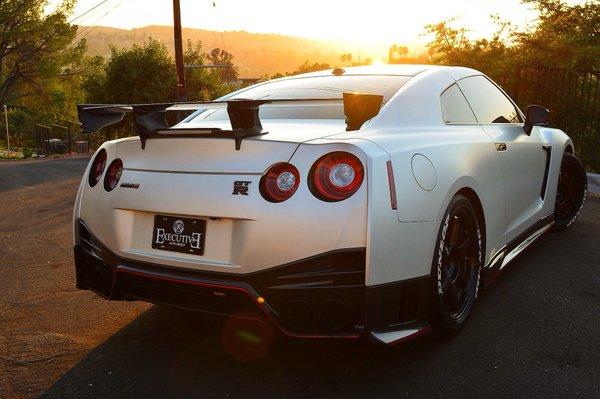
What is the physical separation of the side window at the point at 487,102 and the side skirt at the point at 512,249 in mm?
814

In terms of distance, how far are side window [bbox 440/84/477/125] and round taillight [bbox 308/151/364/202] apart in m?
1.08

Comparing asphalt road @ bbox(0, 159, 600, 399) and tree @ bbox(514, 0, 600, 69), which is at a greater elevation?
tree @ bbox(514, 0, 600, 69)

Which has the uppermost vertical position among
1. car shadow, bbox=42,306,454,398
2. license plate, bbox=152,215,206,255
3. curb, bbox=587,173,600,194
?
license plate, bbox=152,215,206,255

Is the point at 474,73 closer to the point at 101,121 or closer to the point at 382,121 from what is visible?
the point at 382,121

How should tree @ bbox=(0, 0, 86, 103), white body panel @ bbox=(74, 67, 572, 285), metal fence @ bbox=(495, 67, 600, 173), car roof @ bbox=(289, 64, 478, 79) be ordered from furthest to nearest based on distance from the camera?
tree @ bbox=(0, 0, 86, 103)
metal fence @ bbox=(495, 67, 600, 173)
car roof @ bbox=(289, 64, 478, 79)
white body panel @ bbox=(74, 67, 572, 285)

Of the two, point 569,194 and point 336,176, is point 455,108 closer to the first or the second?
point 336,176

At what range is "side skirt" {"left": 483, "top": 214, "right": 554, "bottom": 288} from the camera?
346 centimetres

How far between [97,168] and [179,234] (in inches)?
30.7

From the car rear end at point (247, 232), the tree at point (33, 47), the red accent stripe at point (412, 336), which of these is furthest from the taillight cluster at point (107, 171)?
the tree at point (33, 47)

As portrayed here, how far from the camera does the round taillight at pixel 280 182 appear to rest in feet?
7.97

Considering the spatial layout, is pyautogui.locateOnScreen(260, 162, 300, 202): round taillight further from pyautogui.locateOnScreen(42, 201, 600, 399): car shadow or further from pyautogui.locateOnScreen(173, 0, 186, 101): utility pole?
pyautogui.locateOnScreen(173, 0, 186, 101): utility pole

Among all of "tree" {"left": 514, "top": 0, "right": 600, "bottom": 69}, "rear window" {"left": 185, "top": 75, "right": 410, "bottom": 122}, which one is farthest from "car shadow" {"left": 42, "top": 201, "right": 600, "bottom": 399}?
"tree" {"left": 514, "top": 0, "right": 600, "bottom": 69}

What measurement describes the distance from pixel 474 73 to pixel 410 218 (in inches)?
76.6

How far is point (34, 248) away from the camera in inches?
204
